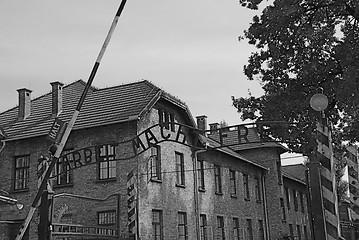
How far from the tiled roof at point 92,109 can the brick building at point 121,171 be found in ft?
0.19

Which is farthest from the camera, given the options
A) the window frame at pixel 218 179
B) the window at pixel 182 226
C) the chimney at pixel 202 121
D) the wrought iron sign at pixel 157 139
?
the chimney at pixel 202 121

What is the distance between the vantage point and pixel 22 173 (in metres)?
27.2

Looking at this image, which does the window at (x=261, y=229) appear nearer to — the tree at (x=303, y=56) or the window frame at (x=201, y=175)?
the window frame at (x=201, y=175)

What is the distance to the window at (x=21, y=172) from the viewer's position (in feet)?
88.3

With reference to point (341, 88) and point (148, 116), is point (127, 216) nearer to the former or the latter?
point (148, 116)

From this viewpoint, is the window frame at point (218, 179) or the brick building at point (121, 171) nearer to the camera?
the brick building at point (121, 171)

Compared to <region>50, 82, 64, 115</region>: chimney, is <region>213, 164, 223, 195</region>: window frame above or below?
below

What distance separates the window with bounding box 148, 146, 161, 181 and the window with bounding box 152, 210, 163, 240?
1589mm

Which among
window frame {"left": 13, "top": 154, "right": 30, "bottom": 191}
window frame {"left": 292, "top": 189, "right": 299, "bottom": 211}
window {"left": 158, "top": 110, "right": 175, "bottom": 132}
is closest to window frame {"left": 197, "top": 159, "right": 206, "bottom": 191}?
window {"left": 158, "top": 110, "right": 175, "bottom": 132}

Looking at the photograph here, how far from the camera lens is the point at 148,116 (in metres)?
25.8

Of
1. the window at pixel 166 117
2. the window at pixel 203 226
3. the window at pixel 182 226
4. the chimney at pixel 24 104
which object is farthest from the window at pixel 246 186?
the chimney at pixel 24 104

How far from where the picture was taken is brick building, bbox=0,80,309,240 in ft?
79.5

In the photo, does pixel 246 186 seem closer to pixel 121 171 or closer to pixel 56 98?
pixel 121 171

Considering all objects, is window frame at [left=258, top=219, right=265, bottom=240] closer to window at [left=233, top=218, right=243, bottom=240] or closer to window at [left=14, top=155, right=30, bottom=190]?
window at [left=233, top=218, right=243, bottom=240]
